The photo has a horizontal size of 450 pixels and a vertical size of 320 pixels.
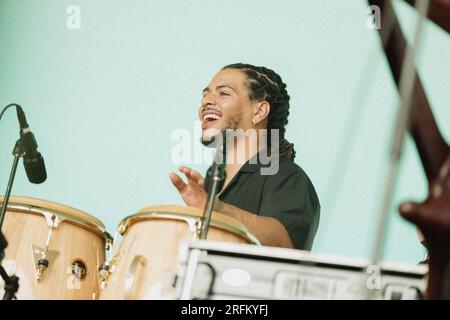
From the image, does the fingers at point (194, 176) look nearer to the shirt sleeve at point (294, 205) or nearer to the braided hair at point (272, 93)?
the shirt sleeve at point (294, 205)

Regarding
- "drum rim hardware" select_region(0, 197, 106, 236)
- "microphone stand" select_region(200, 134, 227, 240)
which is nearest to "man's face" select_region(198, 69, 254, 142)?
"drum rim hardware" select_region(0, 197, 106, 236)

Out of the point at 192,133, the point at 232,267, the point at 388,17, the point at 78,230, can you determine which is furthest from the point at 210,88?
the point at 388,17

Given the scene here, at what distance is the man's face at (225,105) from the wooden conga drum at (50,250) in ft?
2.89

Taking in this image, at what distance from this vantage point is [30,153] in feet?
6.79

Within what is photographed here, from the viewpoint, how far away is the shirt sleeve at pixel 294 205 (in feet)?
7.42

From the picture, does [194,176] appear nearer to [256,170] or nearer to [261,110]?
Result: [256,170]

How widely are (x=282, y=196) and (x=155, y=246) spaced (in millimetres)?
716

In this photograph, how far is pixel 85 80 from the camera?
10.7 ft

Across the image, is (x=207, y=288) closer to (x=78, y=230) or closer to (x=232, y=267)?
(x=232, y=267)

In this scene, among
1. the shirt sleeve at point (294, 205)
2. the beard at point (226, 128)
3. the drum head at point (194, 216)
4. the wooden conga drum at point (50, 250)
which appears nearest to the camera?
the drum head at point (194, 216)

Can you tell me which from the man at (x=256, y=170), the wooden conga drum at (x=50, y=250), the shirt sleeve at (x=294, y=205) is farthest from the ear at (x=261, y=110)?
the wooden conga drum at (x=50, y=250)

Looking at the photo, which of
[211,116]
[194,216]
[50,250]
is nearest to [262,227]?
[194,216]

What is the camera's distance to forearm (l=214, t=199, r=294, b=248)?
6.92 ft

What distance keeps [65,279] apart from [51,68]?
1.58m
